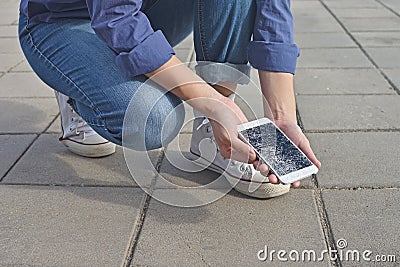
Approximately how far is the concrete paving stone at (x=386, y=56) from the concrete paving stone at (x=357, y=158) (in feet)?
3.23

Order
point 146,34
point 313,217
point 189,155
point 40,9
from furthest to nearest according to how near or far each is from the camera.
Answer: point 189,155 → point 40,9 → point 313,217 → point 146,34

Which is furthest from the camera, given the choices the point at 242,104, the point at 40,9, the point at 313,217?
Result: the point at 242,104

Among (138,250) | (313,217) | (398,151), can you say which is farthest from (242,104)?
→ (138,250)

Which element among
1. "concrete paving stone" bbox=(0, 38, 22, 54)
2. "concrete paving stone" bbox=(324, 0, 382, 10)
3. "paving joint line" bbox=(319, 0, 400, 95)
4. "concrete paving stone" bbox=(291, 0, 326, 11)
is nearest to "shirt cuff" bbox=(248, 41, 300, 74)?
"paving joint line" bbox=(319, 0, 400, 95)

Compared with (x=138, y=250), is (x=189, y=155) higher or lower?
lower

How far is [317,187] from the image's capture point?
1.84m

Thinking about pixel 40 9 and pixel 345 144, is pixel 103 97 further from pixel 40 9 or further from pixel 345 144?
pixel 345 144

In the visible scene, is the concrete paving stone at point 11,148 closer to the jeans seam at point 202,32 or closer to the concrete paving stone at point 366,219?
the jeans seam at point 202,32

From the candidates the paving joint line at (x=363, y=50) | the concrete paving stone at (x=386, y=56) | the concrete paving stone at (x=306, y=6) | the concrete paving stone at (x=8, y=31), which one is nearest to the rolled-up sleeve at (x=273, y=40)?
the paving joint line at (x=363, y=50)

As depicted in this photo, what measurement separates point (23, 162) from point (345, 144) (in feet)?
3.97

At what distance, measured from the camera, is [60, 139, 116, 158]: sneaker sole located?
2.04 m

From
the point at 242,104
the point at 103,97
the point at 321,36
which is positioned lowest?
the point at 321,36

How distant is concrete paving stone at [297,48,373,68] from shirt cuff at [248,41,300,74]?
1541mm

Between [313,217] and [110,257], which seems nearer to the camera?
[110,257]
